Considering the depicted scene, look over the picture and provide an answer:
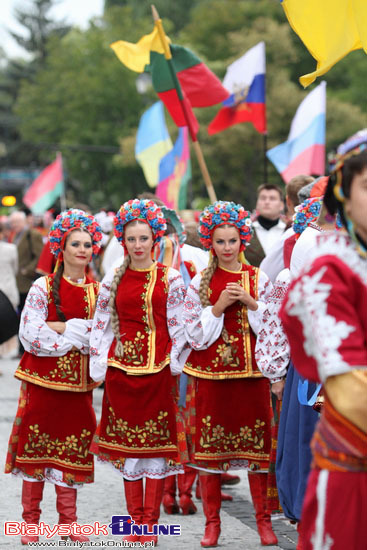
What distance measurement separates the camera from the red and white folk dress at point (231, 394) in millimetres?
5793

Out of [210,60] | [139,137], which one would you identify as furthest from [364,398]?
[210,60]

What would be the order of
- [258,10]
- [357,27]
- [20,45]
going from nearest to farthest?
1. [357,27]
2. [258,10]
3. [20,45]

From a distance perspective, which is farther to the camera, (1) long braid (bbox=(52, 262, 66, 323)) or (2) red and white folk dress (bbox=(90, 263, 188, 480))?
(1) long braid (bbox=(52, 262, 66, 323))

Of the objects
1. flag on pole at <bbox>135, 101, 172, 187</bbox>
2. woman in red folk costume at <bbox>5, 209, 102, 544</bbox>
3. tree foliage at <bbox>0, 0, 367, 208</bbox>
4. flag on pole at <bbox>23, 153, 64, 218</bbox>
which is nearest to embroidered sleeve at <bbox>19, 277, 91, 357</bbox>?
woman in red folk costume at <bbox>5, 209, 102, 544</bbox>

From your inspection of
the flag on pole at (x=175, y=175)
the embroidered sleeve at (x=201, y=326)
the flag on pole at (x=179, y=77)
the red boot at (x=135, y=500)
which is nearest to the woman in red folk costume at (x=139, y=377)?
the red boot at (x=135, y=500)

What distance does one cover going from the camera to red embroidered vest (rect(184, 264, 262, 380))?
5.79m

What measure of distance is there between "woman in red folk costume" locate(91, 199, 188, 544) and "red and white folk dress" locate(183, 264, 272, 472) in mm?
155

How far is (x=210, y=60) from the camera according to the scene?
48062 millimetres

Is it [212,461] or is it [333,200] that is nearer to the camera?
[333,200]

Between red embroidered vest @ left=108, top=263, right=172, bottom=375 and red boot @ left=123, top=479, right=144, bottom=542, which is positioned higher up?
red embroidered vest @ left=108, top=263, right=172, bottom=375

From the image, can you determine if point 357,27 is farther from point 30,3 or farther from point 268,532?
point 30,3

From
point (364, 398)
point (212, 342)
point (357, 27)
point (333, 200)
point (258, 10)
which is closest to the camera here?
point (364, 398)

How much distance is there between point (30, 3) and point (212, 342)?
3255 inches

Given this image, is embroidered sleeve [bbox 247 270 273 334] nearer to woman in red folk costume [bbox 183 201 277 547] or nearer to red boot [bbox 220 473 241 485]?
woman in red folk costume [bbox 183 201 277 547]
